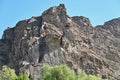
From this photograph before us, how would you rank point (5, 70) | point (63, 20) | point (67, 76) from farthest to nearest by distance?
point (63, 20)
point (5, 70)
point (67, 76)

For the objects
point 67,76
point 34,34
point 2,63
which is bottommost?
point 67,76

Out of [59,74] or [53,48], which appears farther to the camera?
[53,48]

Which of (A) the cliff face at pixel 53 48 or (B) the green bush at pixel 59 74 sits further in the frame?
(A) the cliff face at pixel 53 48

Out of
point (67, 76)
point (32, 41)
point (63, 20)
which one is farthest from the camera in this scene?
point (63, 20)

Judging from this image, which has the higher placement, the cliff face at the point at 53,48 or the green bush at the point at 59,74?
the cliff face at the point at 53,48

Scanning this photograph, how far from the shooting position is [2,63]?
144 meters

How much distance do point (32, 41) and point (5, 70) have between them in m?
39.4

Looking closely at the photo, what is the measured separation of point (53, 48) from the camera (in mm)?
130375

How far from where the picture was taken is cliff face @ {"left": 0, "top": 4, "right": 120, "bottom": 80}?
130m

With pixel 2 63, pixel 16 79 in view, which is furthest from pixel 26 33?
pixel 16 79

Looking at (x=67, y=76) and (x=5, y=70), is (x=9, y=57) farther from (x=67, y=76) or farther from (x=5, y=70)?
(x=67, y=76)

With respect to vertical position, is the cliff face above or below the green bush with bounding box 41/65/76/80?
above

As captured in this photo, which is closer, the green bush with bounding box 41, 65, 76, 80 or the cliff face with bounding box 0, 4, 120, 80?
the green bush with bounding box 41, 65, 76, 80

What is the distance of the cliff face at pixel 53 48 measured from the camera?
130 meters
